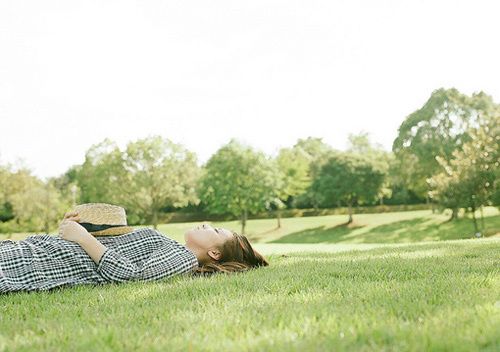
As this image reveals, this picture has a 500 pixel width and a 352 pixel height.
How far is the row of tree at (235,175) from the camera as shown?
41250mm

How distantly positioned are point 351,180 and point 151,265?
46.9 meters

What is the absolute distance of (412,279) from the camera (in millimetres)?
4434

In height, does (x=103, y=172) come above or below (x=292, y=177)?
above

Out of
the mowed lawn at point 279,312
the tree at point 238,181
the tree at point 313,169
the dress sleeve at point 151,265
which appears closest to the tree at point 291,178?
the tree at point 313,169

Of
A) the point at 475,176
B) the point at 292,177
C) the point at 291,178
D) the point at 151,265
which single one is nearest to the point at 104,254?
the point at 151,265

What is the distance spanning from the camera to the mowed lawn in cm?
246

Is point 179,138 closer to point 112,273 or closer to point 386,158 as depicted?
point 386,158

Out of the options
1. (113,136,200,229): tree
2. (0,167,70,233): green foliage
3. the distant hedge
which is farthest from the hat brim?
the distant hedge

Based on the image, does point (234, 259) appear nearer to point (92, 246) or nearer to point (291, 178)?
point (92, 246)

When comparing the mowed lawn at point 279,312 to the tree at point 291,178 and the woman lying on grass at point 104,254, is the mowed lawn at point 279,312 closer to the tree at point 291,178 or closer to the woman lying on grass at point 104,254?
the woman lying on grass at point 104,254

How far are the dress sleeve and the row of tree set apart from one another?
3463 centimetres

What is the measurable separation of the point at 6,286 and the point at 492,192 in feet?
104

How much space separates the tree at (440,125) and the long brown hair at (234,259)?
36.5 metres

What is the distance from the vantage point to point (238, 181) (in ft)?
155
